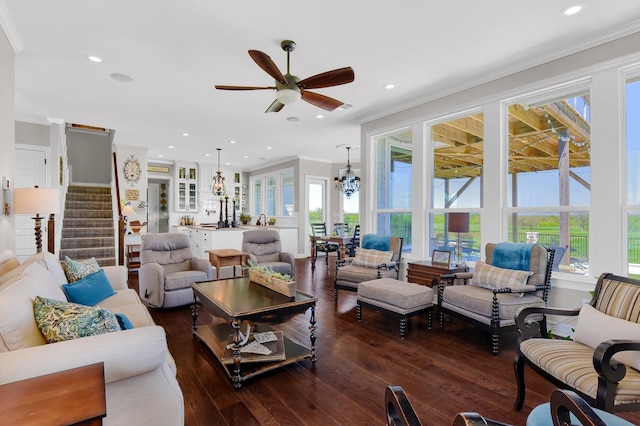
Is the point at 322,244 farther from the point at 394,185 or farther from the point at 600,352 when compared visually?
the point at 600,352

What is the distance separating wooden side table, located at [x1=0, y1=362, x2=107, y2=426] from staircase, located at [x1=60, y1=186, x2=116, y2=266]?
20.9 ft

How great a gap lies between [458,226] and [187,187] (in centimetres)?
837

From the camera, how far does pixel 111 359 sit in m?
1.41

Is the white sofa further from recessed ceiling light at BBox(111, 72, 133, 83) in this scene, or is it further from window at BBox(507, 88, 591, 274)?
window at BBox(507, 88, 591, 274)

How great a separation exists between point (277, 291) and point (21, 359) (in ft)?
5.95

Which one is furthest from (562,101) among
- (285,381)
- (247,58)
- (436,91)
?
(285,381)

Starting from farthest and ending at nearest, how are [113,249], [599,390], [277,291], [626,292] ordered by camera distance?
[113,249], [277,291], [626,292], [599,390]

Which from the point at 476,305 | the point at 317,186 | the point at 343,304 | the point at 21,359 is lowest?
the point at 343,304

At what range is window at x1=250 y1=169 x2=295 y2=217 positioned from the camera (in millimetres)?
9484

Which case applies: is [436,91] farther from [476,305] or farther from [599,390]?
[599,390]

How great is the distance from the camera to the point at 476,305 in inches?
116

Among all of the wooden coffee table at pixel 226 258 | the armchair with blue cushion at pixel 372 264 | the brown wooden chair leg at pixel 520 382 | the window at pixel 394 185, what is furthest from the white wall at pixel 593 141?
the wooden coffee table at pixel 226 258

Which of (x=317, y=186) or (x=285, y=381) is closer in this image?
(x=285, y=381)

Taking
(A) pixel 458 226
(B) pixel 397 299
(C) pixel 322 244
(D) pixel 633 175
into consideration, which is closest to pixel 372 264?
(B) pixel 397 299
